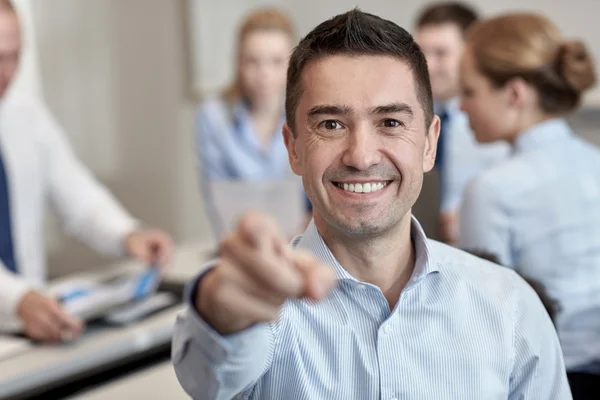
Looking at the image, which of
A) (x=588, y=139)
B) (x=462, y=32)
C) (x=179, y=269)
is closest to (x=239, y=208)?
(x=179, y=269)

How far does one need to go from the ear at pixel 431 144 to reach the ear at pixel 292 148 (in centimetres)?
16

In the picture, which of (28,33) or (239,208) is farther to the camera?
(28,33)

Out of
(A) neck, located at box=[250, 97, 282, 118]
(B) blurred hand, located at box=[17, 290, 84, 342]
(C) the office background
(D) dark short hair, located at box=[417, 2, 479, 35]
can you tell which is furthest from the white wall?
(B) blurred hand, located at box=[17, 290, 84, 342]

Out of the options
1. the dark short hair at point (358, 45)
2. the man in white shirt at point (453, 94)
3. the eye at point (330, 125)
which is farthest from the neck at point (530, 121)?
the eye at point (330, 125)

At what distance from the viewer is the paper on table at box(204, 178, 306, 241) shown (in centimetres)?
213

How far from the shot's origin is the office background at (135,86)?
425 centimetres

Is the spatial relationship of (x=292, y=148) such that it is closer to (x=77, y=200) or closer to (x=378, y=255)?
(x=378, y=255)

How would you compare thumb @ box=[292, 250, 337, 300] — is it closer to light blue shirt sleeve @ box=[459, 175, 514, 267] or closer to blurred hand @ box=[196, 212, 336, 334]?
blurred hand @ box=[196, 212, 336, 334]


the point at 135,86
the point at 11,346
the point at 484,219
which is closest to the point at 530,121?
the point at 484,219

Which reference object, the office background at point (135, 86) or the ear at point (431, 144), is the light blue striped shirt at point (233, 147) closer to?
the office background at point (135, 86)

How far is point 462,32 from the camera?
2709mm

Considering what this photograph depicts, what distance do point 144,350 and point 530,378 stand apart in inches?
39.6

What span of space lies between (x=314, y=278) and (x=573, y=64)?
1.29m

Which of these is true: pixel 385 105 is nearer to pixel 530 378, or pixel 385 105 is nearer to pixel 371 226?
pixel 371 226
